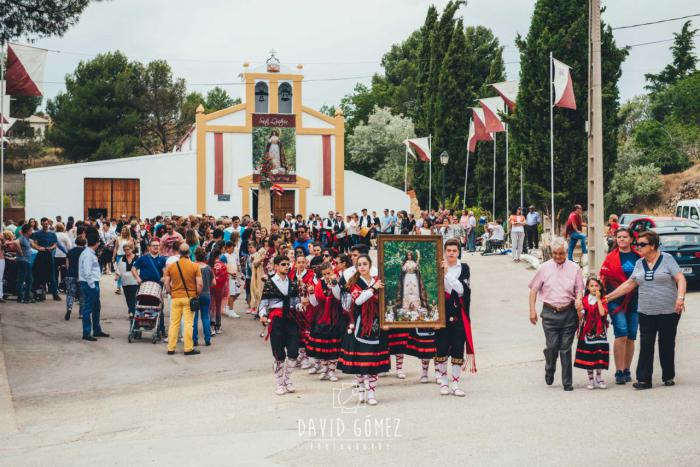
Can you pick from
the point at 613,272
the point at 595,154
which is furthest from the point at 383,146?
the point at 613,272

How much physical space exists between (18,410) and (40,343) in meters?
4.85

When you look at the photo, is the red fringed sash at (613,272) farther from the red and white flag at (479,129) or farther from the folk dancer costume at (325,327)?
the red and white flag at (479,129)

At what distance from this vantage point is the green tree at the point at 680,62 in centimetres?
7425

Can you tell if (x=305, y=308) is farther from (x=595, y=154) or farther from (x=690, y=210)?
(x=690, y=210)

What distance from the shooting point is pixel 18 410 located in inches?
422

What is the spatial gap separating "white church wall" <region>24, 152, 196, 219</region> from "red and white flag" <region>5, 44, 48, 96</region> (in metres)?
23.2

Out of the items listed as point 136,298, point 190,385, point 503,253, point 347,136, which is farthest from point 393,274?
point 347,136

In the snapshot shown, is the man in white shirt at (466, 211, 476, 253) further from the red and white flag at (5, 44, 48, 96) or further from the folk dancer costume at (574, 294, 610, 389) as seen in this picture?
the folk dancer costume at (574, 294, 610, 389)

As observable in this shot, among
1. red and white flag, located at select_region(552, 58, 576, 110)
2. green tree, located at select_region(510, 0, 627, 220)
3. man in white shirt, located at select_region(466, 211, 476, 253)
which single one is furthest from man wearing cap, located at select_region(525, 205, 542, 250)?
red and white flag, located at select_region(552, 58, 576, 110)

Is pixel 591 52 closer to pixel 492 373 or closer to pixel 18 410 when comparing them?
pixel 492 373

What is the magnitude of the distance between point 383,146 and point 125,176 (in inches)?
1096

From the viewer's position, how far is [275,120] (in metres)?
50.2

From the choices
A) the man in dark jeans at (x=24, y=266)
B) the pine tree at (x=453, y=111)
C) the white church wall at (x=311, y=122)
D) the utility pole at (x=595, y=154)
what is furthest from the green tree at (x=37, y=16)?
the white church wall at (x=311, y=122)

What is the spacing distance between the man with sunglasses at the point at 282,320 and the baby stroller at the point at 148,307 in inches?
199
